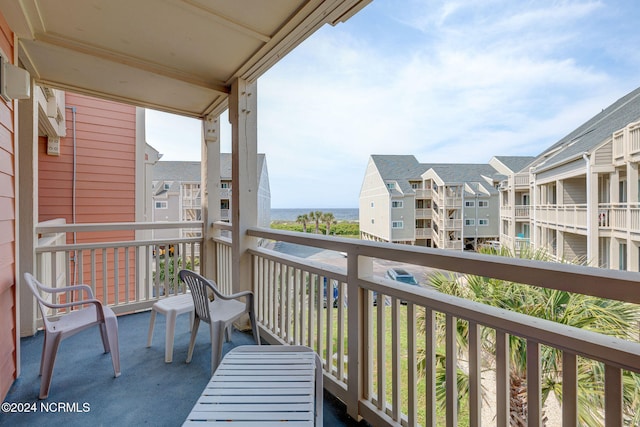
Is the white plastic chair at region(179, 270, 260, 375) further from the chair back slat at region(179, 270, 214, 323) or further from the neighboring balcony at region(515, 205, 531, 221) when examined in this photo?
the neighboring balcony at region(515, 205, 531, 221)

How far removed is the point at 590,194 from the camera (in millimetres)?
880

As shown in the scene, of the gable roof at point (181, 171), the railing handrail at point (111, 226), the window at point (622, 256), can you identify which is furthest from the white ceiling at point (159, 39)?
the window at point (622, 256)

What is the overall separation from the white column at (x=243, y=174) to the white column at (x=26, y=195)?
1.73 metres

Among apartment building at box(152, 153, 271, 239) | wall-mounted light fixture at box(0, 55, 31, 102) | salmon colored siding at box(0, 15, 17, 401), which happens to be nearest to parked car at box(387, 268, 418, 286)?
apartment building at box(152, 153, 271, 239)

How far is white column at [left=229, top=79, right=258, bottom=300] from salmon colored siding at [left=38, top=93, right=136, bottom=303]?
238cm

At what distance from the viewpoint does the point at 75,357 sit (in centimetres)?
230

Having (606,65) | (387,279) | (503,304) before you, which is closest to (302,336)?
(387,279)

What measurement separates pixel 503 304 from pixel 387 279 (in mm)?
553

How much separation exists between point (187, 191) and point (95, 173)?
172 centimetres

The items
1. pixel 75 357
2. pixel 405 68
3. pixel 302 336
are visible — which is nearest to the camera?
pixel 405 68

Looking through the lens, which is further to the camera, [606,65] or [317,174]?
[317,174]

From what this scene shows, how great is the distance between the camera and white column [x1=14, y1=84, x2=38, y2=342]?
2.51m

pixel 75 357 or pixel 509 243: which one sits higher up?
pixel 509 243

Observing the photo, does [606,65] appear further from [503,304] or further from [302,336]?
[302,336]
